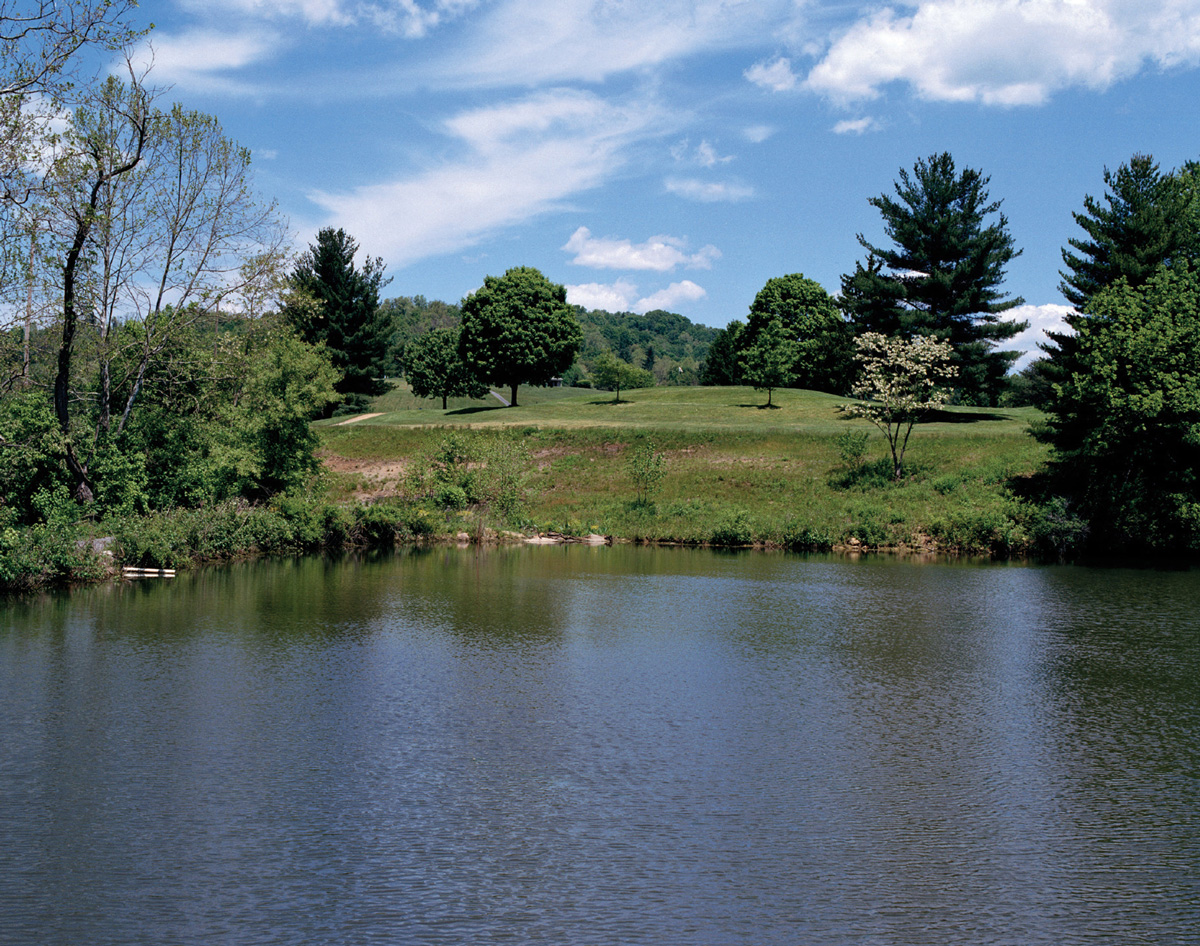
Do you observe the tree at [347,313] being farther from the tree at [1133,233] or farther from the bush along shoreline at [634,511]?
the tree at [1133,233]

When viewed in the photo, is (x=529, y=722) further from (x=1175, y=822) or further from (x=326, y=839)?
(x=1175, y=822)

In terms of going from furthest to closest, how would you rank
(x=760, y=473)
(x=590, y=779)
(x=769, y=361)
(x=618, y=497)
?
(x=769, y=361)
(x=760, y=473)
(x=618, y=497)
(x=590, y=779)

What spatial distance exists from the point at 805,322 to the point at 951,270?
2279 cm

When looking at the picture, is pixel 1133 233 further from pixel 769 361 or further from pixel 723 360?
pixel 723 360

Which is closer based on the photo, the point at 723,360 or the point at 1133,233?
the point at 1133,233

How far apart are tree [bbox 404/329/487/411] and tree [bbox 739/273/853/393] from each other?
89.8ft

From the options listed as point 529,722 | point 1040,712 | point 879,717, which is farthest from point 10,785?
point 1040,712

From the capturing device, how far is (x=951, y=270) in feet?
214

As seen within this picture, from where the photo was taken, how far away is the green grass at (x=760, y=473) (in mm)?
40656

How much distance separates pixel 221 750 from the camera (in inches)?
468

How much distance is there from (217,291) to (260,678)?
21.6 meters

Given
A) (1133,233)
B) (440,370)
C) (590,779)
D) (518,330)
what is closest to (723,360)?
(440,370)

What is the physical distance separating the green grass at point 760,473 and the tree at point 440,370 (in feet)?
75.1

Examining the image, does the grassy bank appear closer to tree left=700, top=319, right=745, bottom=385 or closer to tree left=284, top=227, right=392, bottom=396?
tree left=284, top=227, right=392, bottom=396
